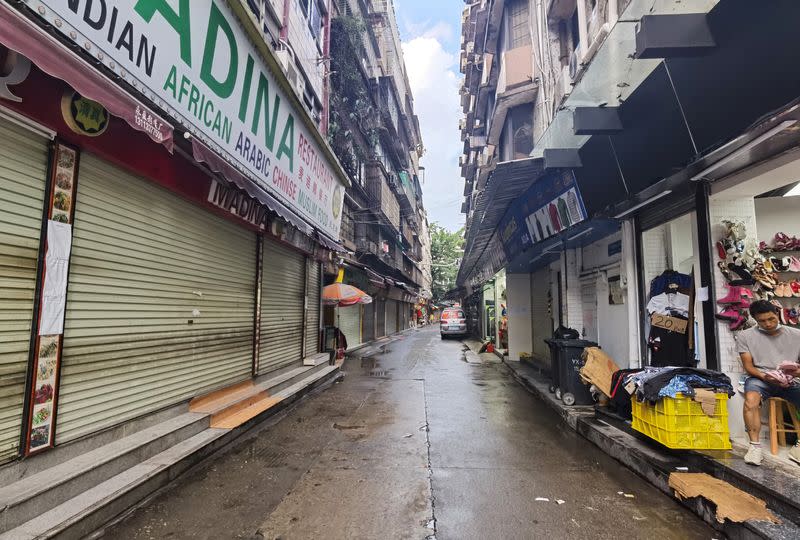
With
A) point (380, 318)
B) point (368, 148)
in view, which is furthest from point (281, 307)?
point (380, 318)

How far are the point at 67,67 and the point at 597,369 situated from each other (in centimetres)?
741

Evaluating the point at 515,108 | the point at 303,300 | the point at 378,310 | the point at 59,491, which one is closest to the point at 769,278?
the point at 59,491

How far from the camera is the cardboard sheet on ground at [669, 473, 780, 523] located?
9.98 feet

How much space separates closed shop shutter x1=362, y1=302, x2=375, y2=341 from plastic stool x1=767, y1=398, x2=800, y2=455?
17833 mm

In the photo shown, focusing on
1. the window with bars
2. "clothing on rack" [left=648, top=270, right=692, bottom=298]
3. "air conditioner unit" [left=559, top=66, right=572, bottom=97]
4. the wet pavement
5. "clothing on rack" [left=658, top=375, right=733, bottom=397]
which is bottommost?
the wet pavement

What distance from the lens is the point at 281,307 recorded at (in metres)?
8.65

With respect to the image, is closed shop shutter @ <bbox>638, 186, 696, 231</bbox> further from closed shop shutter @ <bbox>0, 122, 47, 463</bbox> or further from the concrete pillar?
the concrete pillar

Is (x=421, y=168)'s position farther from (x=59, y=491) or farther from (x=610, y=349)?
(x=59, y=491)

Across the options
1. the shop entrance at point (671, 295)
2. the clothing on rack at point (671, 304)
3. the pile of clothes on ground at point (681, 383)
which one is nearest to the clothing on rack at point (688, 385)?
the pile of clothes on ground at point (681, 383)

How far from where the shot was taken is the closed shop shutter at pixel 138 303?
3.67 m

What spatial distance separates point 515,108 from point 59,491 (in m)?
15.1

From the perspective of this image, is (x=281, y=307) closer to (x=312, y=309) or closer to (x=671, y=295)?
(x=312, y=309)

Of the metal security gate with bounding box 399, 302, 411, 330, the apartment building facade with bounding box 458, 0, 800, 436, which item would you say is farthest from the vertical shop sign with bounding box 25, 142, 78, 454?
the metal security gate with bounding box 399, 302, 411, 330

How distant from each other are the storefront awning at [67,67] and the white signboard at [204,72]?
34cm
